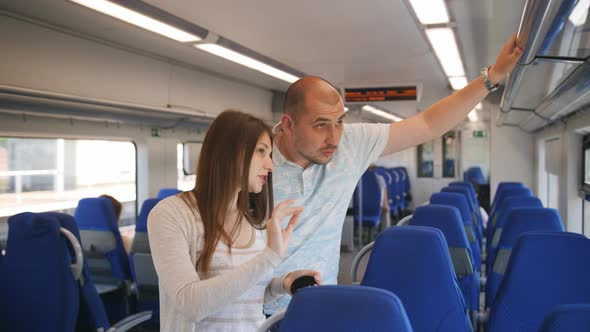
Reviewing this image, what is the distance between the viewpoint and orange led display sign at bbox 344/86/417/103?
7.30 metres

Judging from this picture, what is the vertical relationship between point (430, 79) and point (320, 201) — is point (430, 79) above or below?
above

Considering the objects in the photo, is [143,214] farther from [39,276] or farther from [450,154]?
[450,154]

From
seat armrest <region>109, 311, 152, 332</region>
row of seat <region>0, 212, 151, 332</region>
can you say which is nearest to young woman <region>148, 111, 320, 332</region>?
row of seat <region>0, 212, 151, 332</region>

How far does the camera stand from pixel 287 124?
76.9 inches

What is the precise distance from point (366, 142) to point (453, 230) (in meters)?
1.64

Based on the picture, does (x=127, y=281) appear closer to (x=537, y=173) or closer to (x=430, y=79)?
(x=430, y=79)

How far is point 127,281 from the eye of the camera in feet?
16.3

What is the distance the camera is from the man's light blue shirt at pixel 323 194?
1.88 meters

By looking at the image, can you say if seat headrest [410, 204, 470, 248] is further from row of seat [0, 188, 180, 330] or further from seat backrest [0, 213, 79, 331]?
row of seat [0, 188, 180, 330]

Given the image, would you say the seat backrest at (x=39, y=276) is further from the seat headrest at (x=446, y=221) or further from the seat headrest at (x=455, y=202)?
the seat headrest at (x=455, y=202)

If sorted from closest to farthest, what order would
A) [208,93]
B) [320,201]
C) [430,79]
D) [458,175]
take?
[320,201], [208,93], [430,79], [458,175]

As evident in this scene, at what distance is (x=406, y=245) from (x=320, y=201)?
571 millimetres

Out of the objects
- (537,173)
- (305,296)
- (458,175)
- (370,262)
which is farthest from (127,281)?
(458,175)

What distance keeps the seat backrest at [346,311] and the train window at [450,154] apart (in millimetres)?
15208
